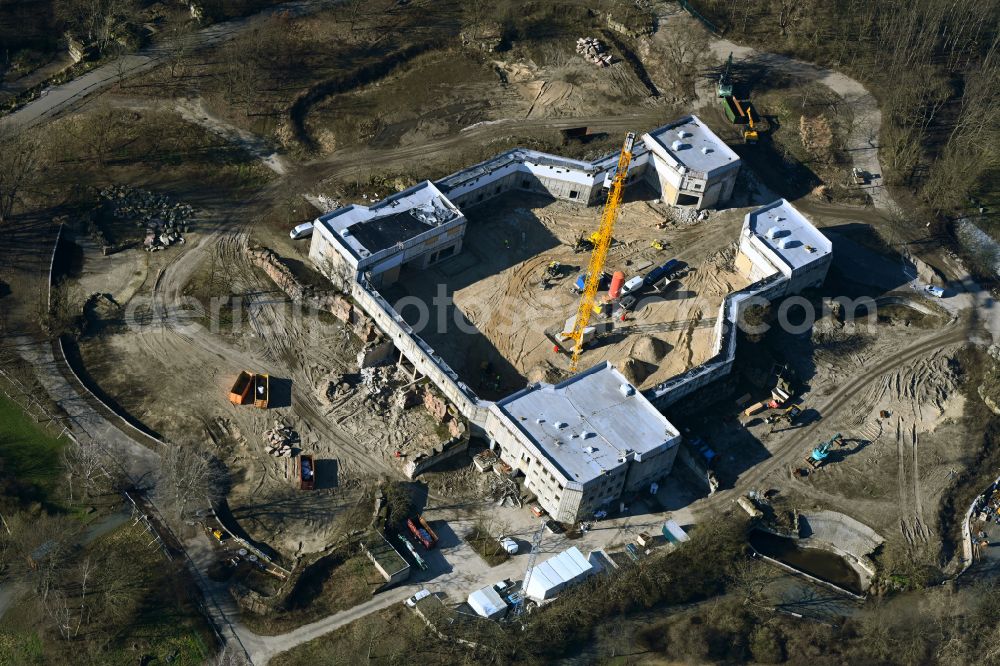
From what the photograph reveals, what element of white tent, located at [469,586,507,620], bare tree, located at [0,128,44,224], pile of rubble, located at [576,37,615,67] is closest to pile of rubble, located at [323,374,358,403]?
white tent, located at [469,586,507,620]

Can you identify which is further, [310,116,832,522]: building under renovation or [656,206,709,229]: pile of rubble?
[656,206,709,229]: pile of rubble

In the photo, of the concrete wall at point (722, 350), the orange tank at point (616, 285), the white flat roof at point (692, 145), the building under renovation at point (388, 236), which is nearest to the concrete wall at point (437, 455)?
the concrete wall at point (722, 350)

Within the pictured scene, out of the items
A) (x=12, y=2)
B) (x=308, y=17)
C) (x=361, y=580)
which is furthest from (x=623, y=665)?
(x=12, y=2)

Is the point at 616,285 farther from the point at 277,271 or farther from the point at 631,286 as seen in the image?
the point at 277,271

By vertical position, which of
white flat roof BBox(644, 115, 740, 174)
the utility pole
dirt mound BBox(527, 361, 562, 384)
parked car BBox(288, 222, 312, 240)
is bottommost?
the utility pole

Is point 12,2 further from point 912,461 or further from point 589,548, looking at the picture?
point 912,461

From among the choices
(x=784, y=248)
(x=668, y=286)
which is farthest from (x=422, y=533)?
(x=784, y=248)

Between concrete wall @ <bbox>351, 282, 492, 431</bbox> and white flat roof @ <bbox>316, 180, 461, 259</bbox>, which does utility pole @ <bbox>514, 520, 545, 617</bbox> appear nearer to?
concrete wall @ <bbox>351, 282, 492, 431</bbox>
